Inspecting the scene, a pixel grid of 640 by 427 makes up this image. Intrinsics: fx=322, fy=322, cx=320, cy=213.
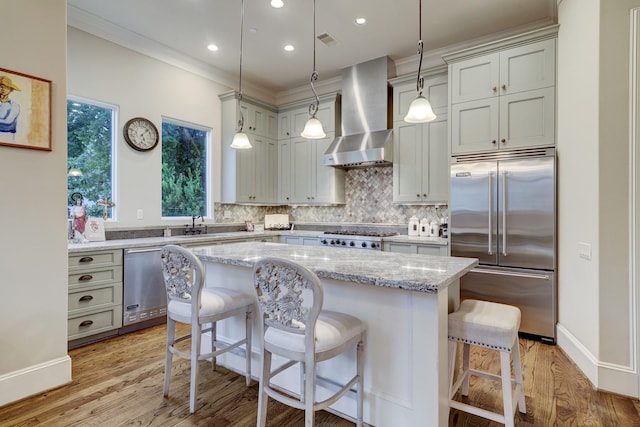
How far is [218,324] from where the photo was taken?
2.70 m

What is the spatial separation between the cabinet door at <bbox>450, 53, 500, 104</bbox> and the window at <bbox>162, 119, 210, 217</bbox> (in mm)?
3408

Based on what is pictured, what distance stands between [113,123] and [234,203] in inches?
72.6

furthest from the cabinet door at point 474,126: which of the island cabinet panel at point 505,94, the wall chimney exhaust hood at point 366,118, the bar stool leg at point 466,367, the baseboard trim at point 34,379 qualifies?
the baseboard trim at point 34,379

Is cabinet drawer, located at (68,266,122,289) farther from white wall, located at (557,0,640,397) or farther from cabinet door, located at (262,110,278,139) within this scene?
white wall, located at (557,0,640,397)

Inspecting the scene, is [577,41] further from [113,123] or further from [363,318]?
[113,123]

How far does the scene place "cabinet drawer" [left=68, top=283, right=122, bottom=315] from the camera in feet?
9.67

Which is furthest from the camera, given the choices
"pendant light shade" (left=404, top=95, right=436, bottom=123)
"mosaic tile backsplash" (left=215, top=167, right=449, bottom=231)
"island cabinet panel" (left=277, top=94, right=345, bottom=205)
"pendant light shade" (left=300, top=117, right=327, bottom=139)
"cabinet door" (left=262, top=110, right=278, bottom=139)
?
"cabinet door" (left=262, top=110, right=278, bottom=139)

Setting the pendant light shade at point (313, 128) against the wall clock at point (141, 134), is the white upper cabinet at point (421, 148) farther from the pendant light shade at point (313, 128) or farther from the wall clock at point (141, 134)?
the wall clock at point (141, 134)

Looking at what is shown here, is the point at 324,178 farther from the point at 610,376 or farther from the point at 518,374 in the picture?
the point at 610,376

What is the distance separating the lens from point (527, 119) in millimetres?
3236

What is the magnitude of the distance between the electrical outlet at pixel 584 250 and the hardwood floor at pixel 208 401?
90 centimetres

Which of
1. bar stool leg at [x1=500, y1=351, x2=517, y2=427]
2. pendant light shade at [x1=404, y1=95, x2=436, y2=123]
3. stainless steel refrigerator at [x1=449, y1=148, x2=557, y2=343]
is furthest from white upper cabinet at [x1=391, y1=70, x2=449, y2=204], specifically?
bar stool leg at [x1=500, y1=351, x2=517, y2=427]

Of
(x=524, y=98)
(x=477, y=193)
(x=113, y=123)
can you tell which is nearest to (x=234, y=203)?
(x=113, y=123)

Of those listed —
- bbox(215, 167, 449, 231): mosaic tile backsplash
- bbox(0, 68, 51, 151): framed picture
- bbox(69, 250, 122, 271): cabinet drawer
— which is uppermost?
bbox(0, 68, 51, 151): framed picture
